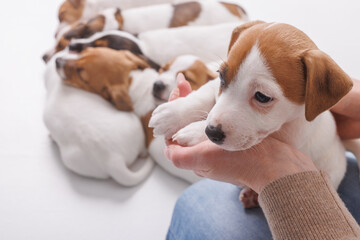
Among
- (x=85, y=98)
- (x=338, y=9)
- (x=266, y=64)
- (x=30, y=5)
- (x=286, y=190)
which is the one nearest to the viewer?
(x=266, y=64)

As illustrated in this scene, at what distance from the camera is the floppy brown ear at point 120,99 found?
246 cm

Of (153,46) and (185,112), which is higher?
(185,112)

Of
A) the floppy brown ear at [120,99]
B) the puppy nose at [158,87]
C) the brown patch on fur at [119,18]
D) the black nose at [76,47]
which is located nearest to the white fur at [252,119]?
the puppy nose at [158,87]

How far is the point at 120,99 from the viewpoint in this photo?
8.07 feet

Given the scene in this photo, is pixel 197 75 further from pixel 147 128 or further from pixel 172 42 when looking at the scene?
pixel 172 42

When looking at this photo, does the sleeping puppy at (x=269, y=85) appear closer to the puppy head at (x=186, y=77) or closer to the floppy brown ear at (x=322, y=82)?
the floppy brown ear at (x=322, y=82)

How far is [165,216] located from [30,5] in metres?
3.32

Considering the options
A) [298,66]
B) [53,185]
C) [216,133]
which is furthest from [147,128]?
[298,66]

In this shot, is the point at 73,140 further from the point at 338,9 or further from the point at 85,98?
the point at 338,9

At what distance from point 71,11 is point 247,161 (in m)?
2.88

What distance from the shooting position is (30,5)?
4211 millimetres

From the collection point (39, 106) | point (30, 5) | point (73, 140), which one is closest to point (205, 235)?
point (73, 140)

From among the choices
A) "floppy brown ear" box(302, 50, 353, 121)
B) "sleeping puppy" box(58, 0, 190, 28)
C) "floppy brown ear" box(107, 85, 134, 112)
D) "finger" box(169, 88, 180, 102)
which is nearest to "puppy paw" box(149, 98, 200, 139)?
"finger" box(169, 88, 180, 102)

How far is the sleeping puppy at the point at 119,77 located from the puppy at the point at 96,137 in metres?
0.04
